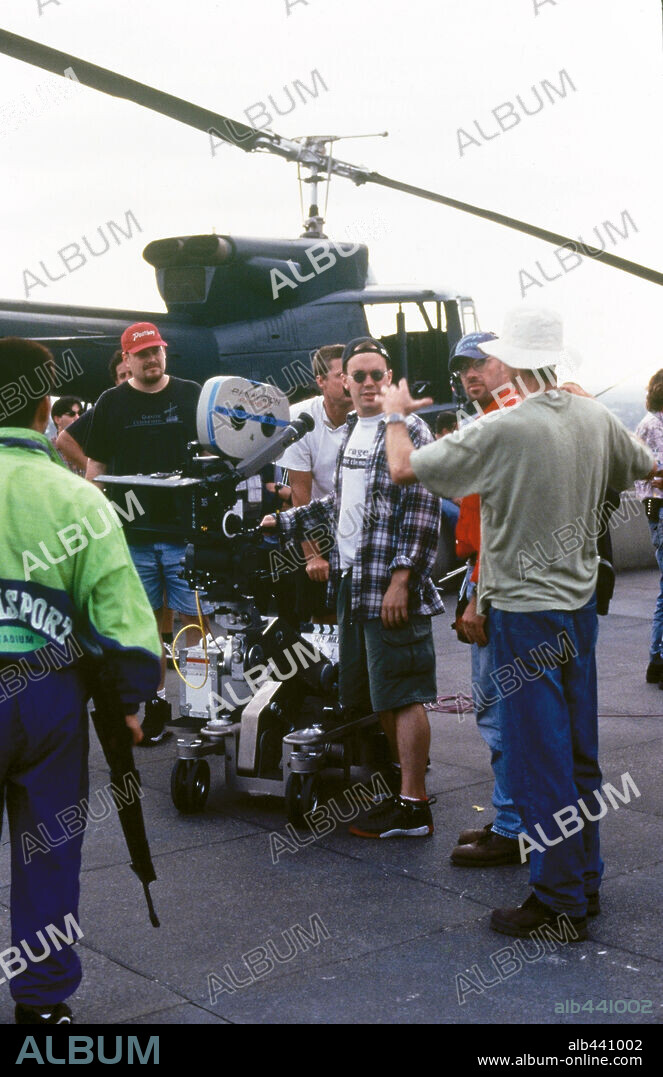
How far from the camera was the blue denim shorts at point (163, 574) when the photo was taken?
22.2ft

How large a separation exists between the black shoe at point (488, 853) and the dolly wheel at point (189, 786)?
1.25 meters

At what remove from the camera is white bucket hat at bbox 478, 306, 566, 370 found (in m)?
4.04

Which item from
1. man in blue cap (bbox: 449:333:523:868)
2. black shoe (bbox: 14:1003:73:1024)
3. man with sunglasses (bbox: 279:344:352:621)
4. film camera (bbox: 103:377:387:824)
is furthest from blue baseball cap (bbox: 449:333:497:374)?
black shoe (bbox: 14:1003:73:1024)

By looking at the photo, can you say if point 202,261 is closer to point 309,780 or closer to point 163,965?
point 309,780

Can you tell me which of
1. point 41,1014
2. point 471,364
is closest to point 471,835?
point 471,364

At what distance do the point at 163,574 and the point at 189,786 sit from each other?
175 cm

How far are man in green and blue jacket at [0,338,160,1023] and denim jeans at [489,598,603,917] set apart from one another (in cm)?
128

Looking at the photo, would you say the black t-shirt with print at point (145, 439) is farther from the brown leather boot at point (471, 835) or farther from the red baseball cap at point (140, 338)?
the brown leather boot at point (471, 835)

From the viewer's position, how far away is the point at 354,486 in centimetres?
525

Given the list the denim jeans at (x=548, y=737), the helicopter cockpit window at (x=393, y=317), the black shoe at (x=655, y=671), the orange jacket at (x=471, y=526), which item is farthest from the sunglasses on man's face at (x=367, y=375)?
the helicopter cockpit window at (x=393, y=317)

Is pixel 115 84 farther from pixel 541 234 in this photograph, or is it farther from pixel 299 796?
pixel 541 234

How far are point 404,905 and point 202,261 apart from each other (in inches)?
427

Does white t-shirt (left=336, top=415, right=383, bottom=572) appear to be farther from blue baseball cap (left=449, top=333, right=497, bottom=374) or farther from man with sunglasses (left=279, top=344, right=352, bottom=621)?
man with sunglasses (left=279, top=344, right=352, bottom=621)
